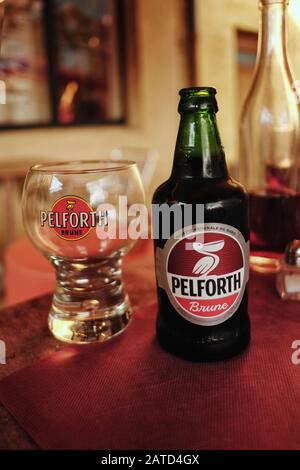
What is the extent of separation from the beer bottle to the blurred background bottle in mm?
176

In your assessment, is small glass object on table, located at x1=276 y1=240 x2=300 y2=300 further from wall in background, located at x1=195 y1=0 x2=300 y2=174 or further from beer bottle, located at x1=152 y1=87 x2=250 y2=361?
wall in background, located at x1=195 y1=0 x2=300 y2=174

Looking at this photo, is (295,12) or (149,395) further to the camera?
(295,12)

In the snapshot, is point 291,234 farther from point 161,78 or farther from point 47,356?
point 161,78

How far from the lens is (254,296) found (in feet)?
1.57

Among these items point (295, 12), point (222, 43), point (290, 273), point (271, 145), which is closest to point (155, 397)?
point (290, 273)

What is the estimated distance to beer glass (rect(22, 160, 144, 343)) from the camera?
38 centimetres

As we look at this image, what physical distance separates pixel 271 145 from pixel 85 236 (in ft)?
1.08

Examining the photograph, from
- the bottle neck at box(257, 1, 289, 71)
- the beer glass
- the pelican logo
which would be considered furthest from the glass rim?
the bottle neck at box(257, 1, 289, 71)

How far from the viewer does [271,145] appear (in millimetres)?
598

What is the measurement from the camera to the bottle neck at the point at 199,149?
36 cm

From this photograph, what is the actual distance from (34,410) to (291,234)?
34 cm

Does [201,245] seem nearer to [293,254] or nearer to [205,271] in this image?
[205,271]

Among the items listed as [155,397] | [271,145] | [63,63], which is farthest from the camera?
[63,63]

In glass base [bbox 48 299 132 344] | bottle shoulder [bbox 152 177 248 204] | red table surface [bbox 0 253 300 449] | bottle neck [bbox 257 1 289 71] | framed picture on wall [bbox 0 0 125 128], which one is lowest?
red table surface [bbox 0 253 300 449]
